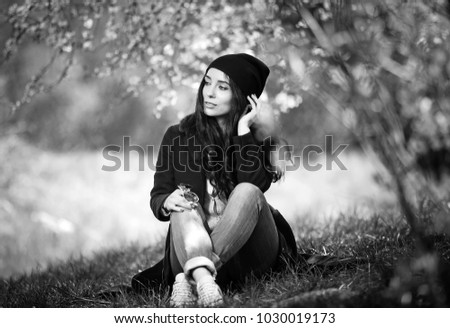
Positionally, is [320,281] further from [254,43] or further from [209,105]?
[254,43]

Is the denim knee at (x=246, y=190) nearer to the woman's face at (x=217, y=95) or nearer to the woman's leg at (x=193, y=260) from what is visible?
the woman's leg at (x=193, y=260)

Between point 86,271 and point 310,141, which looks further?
point 310,141

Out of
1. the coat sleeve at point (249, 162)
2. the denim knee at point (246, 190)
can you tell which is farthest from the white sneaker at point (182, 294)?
the coat sleeve at point (249, 162)

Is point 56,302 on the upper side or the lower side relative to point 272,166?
lower

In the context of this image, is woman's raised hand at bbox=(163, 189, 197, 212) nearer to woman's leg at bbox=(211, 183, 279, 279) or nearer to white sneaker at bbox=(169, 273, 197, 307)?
woman's leg at bbox=(211, 183, 279, 279)

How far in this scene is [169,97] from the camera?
4277mm

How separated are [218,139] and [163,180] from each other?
291 millimetres

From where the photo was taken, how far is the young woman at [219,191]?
8.20 feet

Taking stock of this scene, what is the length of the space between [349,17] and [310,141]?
5.27 m

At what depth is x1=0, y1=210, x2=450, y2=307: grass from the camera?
2.31m

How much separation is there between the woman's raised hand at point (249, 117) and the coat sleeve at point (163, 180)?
0.31 m
